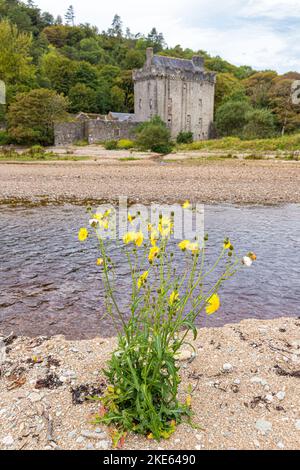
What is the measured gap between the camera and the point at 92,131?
4962 centimetres

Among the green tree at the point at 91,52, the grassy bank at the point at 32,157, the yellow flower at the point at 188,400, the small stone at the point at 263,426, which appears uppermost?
the green tree at the point at 91,52

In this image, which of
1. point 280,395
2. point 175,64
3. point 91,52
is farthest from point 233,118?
point 280,395

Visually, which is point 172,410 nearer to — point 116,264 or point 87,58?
point 116,264

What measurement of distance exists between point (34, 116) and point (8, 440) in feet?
154

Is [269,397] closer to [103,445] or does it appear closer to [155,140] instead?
[103,445]

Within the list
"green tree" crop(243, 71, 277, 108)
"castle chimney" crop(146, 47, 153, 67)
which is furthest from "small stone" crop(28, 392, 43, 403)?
"green tree" crop(243, 71, 277, 108)

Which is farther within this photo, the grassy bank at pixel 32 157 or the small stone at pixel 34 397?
the grassy bank at pixel 32 157

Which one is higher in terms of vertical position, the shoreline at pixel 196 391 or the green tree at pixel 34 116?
the green tree at pixel 34 116

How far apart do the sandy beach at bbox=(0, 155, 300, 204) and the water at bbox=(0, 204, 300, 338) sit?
363 cm

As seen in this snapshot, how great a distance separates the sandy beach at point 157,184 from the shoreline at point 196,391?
34.8ft

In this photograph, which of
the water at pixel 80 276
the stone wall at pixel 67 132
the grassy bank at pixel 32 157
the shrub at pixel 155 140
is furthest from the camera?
the stone wall at pixel 67 132

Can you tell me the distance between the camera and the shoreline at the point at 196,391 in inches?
114

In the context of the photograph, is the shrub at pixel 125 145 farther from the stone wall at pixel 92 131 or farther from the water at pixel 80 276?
the water at pixel 80 276

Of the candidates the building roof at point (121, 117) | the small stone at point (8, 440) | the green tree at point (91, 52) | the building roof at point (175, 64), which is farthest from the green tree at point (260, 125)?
the green tree at point (91, 52)
